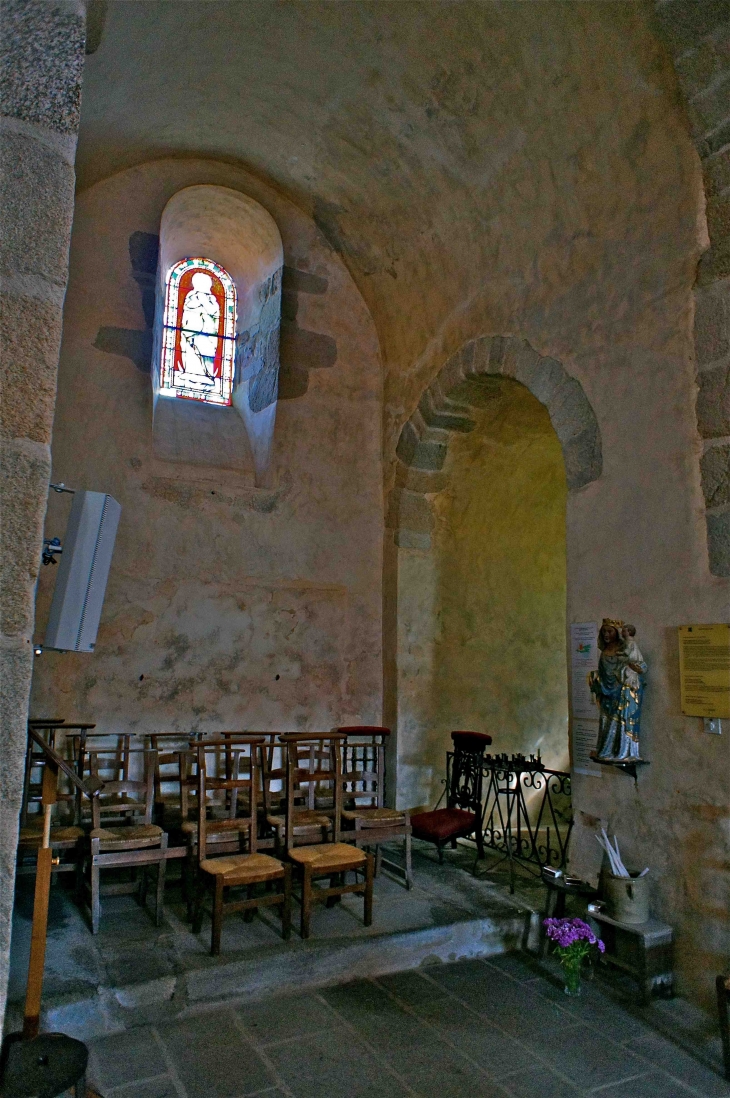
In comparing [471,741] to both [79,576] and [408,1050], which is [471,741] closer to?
[408,1050]

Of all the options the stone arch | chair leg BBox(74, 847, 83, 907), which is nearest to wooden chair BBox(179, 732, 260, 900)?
chair leg BBox(74, 847, 83, 907)

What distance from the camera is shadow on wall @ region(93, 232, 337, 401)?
5.68 meters

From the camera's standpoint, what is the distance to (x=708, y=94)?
11.2 ft

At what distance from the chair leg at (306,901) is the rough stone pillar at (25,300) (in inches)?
89.5

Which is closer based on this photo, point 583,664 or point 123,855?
point 123,855

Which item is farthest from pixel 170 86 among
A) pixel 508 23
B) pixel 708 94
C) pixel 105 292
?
pixel 708 94

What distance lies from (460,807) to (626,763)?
2052mm

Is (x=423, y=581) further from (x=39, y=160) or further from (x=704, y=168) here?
(x=39, y=160)

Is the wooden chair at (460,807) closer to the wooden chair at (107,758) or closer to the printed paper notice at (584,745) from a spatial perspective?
the printed paper notice at (584,745)

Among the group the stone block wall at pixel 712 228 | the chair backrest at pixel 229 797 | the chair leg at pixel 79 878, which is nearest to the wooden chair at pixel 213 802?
the chair backrest at pixel 229 797

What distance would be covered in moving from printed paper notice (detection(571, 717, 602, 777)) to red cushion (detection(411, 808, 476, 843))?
1062mm

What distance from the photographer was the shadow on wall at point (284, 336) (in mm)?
5680

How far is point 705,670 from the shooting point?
11.1ft

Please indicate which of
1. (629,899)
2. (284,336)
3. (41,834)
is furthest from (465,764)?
(284,336)
